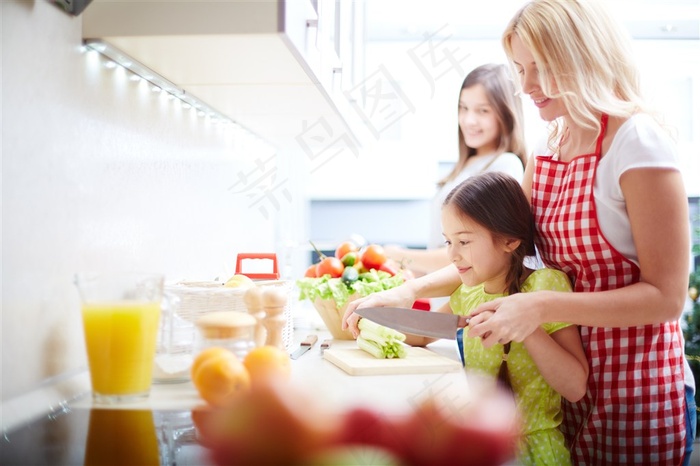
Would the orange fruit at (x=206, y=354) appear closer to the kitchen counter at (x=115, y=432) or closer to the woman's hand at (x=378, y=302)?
the kitchen counter at (x=115, y=432)

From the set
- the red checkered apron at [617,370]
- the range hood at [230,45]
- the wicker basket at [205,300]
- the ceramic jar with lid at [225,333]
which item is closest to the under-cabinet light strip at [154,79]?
the range hood at [230,45]

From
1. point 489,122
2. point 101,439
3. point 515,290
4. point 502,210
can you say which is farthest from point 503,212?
point 489,122

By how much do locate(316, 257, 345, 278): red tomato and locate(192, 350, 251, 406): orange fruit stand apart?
36.7 inches

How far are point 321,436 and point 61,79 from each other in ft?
2.20

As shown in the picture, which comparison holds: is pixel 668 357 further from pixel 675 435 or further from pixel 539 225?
pixel 539 225

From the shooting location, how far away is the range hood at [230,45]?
0.84 m

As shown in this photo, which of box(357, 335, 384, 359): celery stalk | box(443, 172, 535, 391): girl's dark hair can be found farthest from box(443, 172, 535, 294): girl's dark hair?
box(357, 335, 384, 359): celery stalk

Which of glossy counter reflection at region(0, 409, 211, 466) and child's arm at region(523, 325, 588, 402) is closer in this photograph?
glossy counter reflection at region(0, 409, 211, 466)

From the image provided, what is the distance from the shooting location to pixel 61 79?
32.6 inches

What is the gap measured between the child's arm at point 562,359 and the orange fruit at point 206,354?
1.78ft

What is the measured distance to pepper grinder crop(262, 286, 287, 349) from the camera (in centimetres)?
87

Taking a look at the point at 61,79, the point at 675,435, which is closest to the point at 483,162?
the point at 675,435

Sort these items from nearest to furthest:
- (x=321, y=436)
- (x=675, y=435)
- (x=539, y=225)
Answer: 1. (x=321, y=436)
2. (x=675, y=435)
3. (x=539, y=225)

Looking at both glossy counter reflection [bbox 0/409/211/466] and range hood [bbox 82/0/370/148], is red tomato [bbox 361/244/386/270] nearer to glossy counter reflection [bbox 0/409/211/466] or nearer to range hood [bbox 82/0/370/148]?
range hood [bbox 82/0/370/148]
